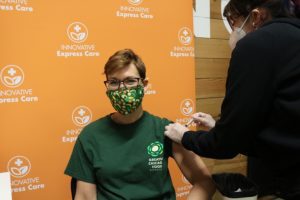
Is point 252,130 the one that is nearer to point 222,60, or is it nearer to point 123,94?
point 123,94

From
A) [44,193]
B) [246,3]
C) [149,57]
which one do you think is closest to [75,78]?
[149,57]

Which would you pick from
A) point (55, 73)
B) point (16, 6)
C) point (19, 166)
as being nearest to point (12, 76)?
point (55, 73)

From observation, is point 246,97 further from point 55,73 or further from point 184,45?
point 184,45

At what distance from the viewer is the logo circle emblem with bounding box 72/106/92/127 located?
200cm

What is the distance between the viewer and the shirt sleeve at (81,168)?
151cm

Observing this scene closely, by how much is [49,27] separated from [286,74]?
4.51 ft

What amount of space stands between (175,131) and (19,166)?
0.98 metres

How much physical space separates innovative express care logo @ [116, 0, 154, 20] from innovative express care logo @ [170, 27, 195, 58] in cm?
28

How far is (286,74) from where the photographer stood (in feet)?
3.44

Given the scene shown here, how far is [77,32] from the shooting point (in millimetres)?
1971

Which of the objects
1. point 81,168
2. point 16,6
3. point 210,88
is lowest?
point 81,168

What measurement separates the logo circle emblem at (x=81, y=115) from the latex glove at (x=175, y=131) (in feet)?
2.24

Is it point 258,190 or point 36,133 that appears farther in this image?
point 36,133

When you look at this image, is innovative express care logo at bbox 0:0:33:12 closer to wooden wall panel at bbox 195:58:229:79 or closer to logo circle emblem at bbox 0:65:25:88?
logo circle emblem at bbox 0:65:25:88
